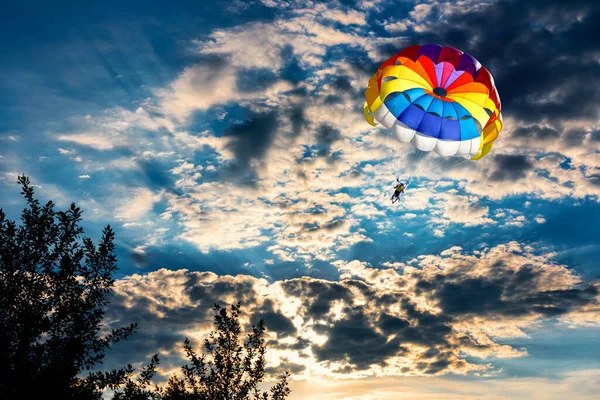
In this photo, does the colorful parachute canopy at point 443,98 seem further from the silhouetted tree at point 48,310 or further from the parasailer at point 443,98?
the silhouetted tree at point 48,310

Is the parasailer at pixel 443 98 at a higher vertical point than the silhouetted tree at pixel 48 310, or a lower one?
higher

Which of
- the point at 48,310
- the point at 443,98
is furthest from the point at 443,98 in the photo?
the point at 48,310

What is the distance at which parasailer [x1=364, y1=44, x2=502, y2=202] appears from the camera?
32531 mm

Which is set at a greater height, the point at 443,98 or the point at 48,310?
the point at 443,98

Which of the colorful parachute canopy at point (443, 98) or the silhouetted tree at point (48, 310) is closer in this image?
the silhouetted tree at point (48, 310)

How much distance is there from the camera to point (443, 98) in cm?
3428

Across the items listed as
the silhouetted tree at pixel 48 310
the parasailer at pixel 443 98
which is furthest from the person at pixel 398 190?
the silhouetted tree at pixel 48 310

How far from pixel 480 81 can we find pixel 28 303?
30.3 meters

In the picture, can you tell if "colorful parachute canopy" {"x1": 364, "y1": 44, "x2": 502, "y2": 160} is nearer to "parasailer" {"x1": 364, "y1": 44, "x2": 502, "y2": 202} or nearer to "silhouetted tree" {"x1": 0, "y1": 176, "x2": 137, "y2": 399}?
"parasailer" {"x1": 364, "y1": 44, "x2": 502, "y2": 202}

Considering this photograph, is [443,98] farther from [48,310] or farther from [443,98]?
[48,310]

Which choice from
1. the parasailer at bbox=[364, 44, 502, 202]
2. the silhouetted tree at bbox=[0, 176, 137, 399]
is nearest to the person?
the parasailer at bbox=[364, 44, 502, 202]

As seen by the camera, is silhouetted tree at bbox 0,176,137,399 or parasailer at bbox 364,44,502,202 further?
parasailer at bbox 364,44,502,202

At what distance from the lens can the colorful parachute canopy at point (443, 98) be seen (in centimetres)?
3253

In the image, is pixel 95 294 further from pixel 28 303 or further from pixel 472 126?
pixel 472 126
